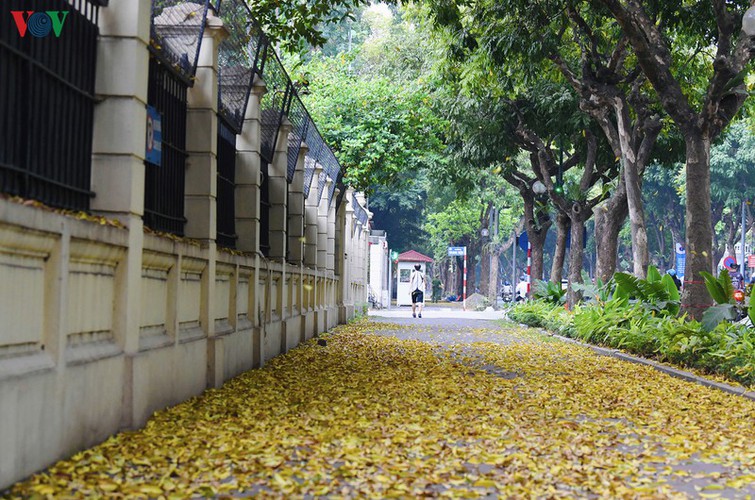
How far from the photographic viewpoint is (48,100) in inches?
285

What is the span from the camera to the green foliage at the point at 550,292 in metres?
32.4

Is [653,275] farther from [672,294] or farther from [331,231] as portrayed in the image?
[331,231]

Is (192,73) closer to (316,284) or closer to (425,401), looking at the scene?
(425,401)

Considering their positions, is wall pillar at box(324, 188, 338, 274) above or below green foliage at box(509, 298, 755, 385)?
above

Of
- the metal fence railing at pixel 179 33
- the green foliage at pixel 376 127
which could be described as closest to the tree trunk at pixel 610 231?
the green foliage at pixel 376 127

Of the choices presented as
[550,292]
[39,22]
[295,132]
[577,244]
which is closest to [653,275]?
[295,132]

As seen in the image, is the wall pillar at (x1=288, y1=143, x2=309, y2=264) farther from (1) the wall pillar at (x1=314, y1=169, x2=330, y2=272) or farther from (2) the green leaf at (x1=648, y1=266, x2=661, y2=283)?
(2) the green leaf at (x1=648, y1=266, x2=661, y2=283)

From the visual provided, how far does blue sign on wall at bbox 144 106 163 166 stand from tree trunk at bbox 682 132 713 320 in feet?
33.5

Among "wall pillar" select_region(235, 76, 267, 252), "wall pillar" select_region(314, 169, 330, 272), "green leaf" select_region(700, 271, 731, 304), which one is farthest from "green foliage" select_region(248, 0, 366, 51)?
"wall pillar" select_region(314, 169, 330, 272)

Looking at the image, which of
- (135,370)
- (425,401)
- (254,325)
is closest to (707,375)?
(425,401)

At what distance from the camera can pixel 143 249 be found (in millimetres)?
8836

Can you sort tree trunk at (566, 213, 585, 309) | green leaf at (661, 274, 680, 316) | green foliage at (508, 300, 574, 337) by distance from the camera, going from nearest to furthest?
green leaf at (661, 274, 680, 316)
green foliage at (508, 300, 574, 337)
tree trunk at (566, 213, 585, 309)

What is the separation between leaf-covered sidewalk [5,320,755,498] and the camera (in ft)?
21.0

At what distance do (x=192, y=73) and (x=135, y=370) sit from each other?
4.09 m
